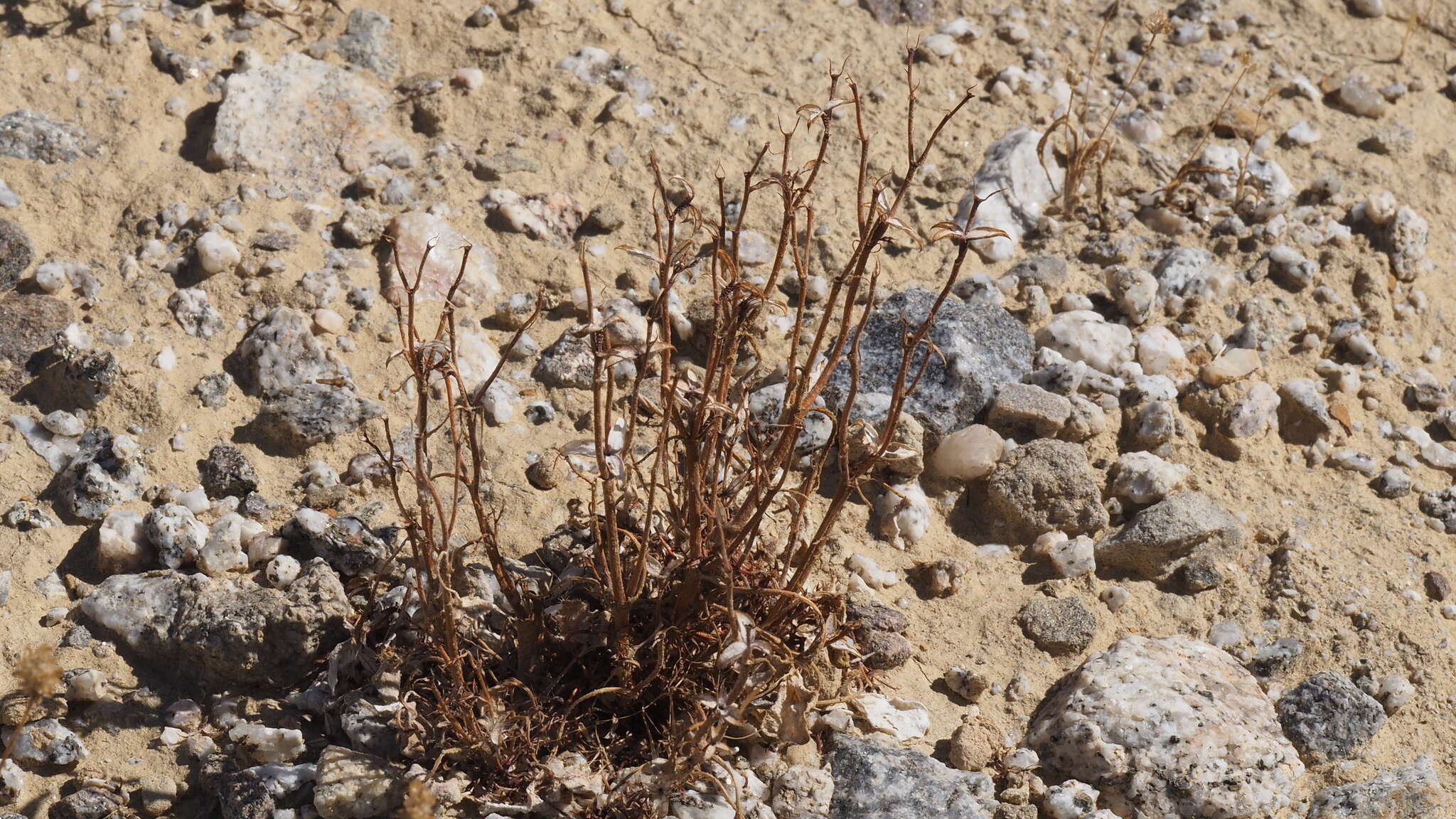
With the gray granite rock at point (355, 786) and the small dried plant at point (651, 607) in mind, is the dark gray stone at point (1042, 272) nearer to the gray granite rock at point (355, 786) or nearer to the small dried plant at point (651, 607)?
the small dried plant at point (651, 607)

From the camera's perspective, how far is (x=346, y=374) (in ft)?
9.32

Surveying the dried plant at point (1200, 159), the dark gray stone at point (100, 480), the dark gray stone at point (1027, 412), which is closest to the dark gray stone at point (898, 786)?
the dark gray stone at point (1027, 412)

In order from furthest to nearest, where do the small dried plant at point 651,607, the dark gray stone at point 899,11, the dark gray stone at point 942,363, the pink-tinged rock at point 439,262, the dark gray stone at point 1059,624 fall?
the dark gray stone at point 899,11
the pink-tinged rock at point 439,262
the dark gray stone at point 942,363
the dark gray stone at point 1059,624
the small dried plant at point 651,607

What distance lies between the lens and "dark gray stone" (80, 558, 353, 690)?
2307 mm

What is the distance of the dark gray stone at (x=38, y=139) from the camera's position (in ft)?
10.4

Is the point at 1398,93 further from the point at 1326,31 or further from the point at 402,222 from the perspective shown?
the point at 402,222

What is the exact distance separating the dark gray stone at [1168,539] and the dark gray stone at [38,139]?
2.78 m

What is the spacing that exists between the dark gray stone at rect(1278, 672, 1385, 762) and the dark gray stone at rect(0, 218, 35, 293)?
9.89 ft

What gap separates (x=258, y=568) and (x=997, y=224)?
2149 mm

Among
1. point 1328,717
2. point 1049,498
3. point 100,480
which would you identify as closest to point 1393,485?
point 1328,717

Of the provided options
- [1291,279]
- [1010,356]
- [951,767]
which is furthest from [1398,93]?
Result: [951,767]

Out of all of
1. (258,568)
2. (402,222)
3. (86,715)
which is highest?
(402,222)

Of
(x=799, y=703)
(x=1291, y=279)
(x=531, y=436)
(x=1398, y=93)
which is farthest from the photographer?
(x=1398, y=93)

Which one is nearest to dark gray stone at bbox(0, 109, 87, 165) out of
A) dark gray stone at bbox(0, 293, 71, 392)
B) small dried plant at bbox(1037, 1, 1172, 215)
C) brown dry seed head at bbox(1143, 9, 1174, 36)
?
dark gray stone at bbox(0, 293, 71, 392)
